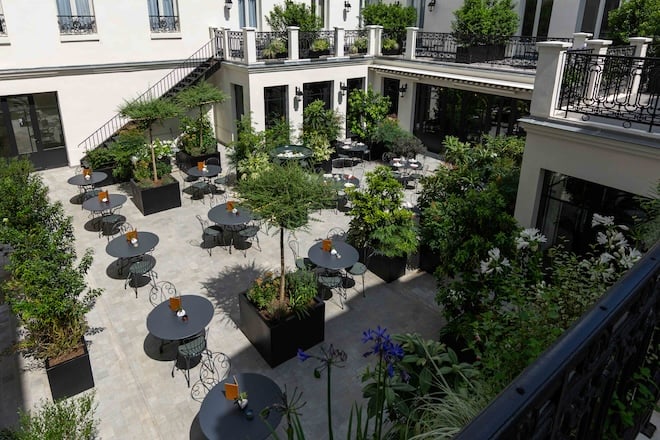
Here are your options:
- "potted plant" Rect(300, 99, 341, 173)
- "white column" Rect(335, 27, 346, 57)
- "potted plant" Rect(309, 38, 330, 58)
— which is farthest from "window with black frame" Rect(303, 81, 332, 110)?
"white column" Rect(335, 27, 346, 57)

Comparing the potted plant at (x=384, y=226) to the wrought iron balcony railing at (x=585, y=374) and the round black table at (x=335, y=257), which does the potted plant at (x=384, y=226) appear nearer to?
the round black table at (x=335, y=257)

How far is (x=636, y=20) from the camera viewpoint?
581 inches

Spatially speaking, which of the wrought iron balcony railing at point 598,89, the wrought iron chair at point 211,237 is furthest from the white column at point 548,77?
the wrought iron chair at point 211,237

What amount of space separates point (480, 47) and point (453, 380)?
659 inches

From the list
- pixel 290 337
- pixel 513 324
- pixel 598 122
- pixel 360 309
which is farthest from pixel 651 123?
pixel 290 337

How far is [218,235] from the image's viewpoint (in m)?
13.6

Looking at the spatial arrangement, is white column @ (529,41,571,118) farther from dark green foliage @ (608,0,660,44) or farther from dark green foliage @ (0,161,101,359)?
dark green foliage @ (0,161,101,359)

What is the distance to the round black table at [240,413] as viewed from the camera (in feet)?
21.3

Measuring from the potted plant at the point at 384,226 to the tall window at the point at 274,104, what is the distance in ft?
32.8

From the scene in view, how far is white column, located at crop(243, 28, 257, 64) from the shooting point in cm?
1853

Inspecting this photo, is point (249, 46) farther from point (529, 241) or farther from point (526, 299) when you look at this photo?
point (526, 299)

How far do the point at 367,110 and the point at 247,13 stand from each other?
729 centimetres

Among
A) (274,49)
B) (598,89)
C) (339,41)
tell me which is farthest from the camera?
(339,41)

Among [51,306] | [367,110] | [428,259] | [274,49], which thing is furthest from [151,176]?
[428,259]
